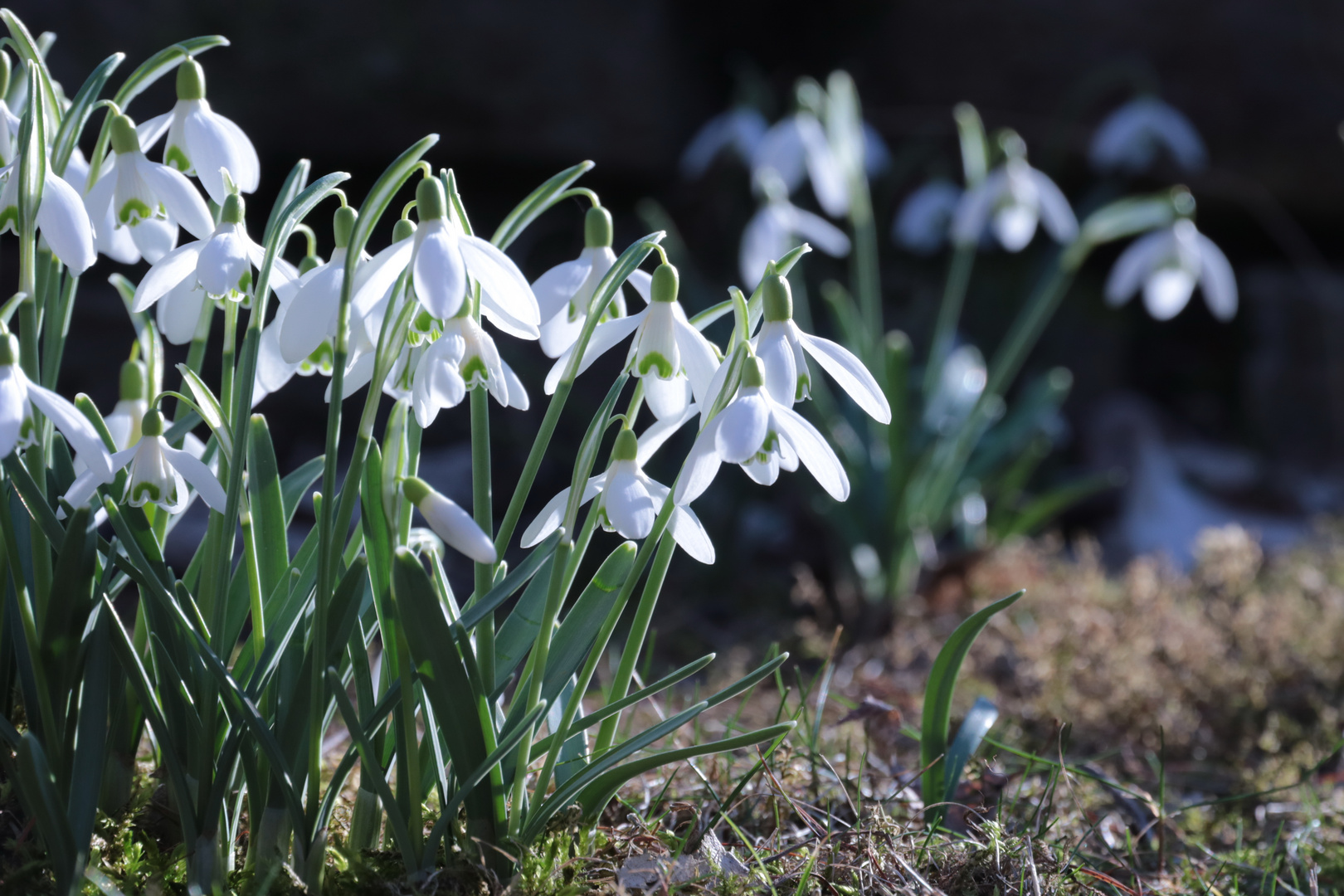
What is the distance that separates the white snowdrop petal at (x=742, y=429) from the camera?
0.68 metres

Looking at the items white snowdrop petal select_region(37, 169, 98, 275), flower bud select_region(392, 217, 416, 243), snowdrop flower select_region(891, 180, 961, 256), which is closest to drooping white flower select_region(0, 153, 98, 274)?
white snowdrop petal select_region(37, 169, 98, 275)

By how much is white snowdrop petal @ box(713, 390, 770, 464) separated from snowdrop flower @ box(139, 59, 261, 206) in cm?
44

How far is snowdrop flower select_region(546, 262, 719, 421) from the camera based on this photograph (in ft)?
2.53

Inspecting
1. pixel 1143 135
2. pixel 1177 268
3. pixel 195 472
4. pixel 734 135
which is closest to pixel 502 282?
pixel 195 472

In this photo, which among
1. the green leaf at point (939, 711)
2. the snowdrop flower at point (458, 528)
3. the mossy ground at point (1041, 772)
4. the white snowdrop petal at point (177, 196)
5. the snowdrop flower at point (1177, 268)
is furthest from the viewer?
the snowdrop flower at point (1177, 268)

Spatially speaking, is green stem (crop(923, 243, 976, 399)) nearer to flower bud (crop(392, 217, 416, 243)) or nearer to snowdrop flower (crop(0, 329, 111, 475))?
flower bud (crop(392, 217, 416, 243))

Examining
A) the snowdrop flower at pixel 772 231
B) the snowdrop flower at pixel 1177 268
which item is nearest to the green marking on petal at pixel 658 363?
the snowdrop flower at pixel 772 231

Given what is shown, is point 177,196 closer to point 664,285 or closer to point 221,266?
point 221,266

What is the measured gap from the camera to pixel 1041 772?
139cm

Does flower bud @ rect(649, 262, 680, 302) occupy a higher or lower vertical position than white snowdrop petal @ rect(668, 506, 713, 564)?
higher

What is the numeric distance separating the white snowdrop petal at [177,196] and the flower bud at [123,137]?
0.04 ft

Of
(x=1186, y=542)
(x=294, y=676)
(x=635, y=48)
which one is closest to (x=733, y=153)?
(x=635, y=48)

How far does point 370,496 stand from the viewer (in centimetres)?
80

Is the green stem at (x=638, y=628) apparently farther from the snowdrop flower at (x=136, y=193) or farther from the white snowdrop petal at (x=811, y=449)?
the snowdrop flower at (x=136, y=193)
